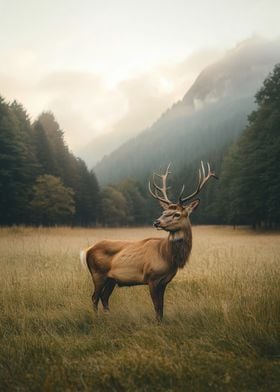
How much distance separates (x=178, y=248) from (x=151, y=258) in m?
0.41

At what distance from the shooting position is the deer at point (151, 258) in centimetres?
555

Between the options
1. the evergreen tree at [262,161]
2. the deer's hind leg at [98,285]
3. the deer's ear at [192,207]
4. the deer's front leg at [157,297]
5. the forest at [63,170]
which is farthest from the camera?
the forest at [63,170]

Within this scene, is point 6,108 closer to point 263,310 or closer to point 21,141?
point 21,141

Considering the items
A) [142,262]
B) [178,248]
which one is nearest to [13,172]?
[142,262]

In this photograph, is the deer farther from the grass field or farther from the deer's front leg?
the grass field

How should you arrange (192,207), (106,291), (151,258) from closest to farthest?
(151,258)
(192,207)
(106,291)

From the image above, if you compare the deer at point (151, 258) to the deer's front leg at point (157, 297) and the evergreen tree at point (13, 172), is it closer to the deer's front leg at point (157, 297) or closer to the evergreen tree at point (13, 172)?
the deer's front leg at point (157, 297)

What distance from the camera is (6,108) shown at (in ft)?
103

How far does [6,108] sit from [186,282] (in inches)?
1084

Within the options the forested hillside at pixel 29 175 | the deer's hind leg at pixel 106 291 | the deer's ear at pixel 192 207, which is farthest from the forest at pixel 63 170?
the deer's hind leg at pixel 106 291

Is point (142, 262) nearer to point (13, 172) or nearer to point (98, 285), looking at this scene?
point (98, 285)

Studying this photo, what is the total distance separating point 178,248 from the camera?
557 centimetres

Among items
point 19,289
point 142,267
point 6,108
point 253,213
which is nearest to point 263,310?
point 142,267

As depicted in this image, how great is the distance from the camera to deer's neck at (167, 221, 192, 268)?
555 cm
